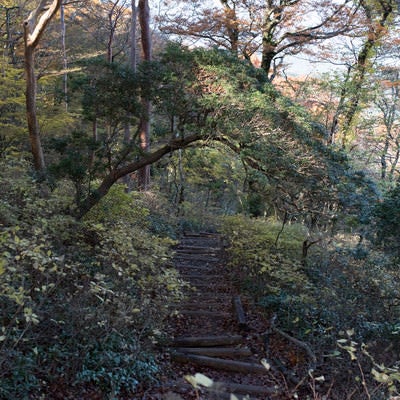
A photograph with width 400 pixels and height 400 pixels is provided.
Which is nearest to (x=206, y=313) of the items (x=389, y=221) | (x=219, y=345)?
(x=219, y=345)

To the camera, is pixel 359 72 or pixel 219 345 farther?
pixel 359 72

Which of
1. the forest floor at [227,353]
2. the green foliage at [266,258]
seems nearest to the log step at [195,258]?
the green foliage at [266,258]

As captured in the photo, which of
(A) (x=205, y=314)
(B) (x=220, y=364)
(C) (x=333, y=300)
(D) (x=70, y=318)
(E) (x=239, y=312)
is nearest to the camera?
(D) (x=70, y=318)

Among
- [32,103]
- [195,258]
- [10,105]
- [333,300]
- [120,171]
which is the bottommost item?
[195,258]

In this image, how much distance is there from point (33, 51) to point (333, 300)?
785 cm

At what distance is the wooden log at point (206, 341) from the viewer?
5.18 meters

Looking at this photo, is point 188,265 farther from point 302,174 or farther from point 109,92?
point 109,92

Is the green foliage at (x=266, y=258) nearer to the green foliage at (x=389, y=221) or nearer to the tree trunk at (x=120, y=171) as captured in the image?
the green foliage at (x=389, y=221)

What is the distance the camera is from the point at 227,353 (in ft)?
16.5

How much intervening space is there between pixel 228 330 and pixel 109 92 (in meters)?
4.86

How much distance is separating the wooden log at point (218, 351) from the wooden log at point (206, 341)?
0.31 ft

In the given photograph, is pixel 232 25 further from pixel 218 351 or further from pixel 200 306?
pixel 218 351

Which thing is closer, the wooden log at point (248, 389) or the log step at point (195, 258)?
the wooden log at point (248, 389)

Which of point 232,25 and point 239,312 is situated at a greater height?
point 232,25
